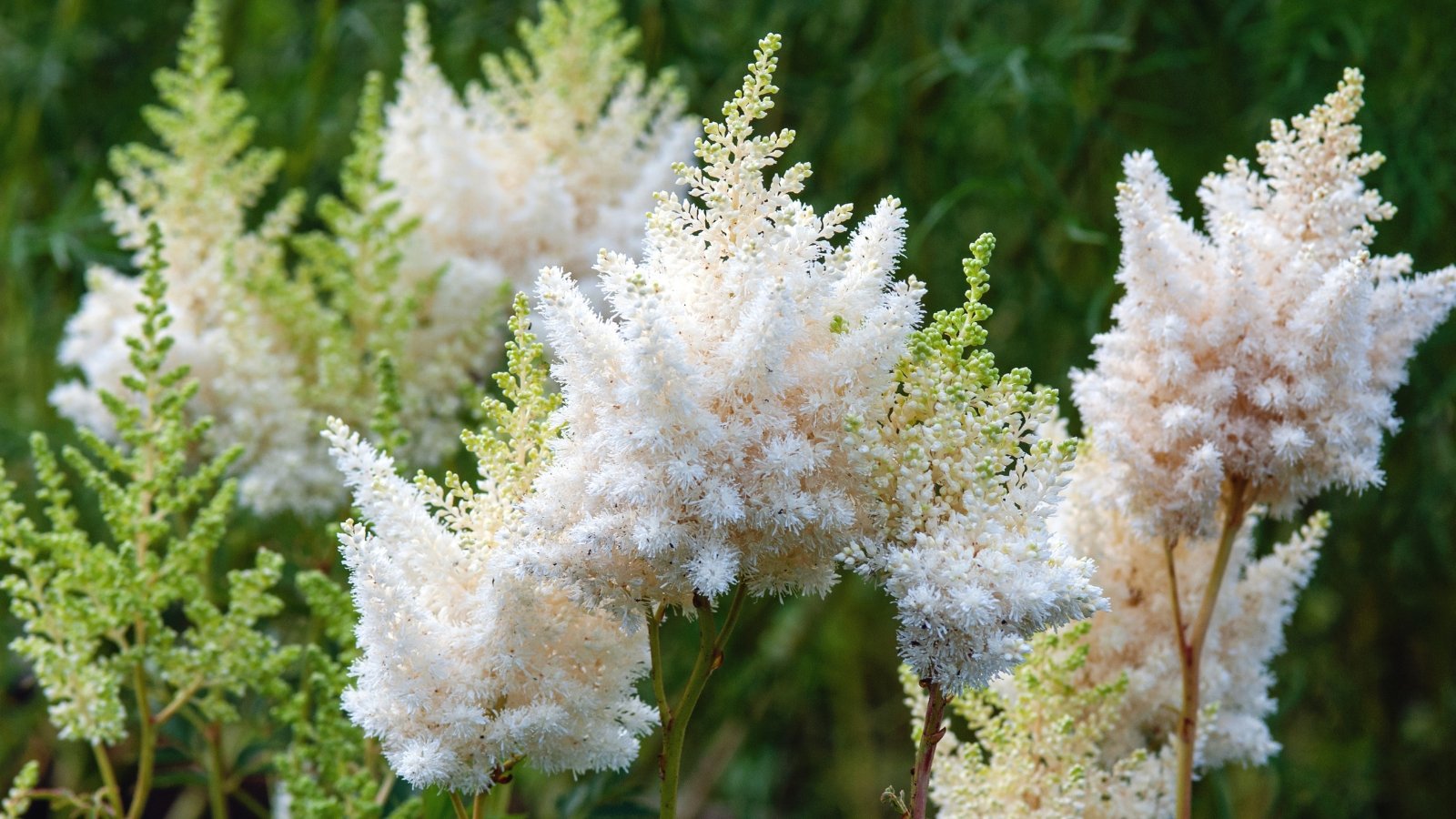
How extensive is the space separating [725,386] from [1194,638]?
0.36 metres

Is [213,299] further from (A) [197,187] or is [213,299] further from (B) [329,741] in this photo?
(B) [329,741]

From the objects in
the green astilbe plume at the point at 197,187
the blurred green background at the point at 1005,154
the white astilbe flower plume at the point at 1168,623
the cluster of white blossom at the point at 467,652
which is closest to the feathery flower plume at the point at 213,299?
the green astilbe plume at the point at 197,187

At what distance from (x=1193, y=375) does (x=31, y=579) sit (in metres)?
0.67

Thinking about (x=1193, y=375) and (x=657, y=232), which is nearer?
(x=657, y=232)

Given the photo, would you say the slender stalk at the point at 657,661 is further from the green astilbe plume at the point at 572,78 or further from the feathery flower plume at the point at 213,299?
the green astilbe plume at the point at 572,78

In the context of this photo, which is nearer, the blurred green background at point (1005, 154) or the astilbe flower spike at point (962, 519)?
the astilbe flower spike at point (962, 519)

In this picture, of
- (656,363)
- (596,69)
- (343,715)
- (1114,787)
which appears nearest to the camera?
(656,363)

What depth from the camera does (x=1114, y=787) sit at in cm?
84

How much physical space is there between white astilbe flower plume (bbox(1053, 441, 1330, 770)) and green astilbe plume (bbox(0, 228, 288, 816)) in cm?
49

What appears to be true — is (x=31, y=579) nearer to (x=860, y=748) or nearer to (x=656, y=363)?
(x=656, y=363)

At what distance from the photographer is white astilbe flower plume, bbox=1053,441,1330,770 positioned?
874 mm

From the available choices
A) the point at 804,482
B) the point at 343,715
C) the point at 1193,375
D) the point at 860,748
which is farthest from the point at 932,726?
the point at 860,748

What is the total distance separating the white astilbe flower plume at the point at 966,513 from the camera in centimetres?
60

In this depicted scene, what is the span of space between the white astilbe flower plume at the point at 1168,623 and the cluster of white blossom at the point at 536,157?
533 mm
